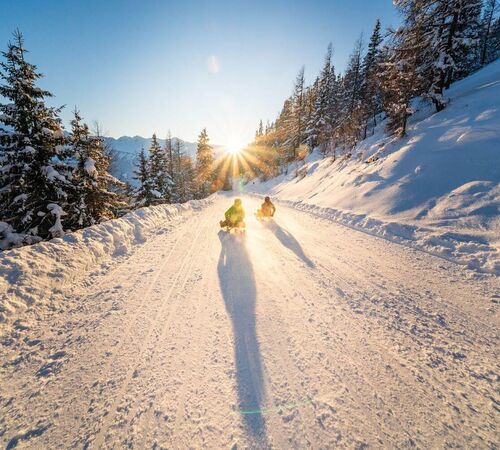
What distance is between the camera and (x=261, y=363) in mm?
2758

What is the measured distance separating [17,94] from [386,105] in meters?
20.1

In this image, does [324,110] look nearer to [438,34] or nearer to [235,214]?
[438,34]

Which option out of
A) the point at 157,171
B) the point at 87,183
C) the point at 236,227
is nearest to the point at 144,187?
the point at 157,171

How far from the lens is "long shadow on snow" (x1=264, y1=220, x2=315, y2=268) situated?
19.9 feet

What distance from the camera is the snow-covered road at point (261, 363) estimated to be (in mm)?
2059

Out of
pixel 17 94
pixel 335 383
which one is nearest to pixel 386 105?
pixel 335 383

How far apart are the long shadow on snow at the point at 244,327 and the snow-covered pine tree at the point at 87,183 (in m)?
9.75

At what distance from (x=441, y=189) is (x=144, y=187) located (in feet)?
80.4

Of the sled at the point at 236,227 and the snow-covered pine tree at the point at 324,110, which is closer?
the sled at the point at 236,227

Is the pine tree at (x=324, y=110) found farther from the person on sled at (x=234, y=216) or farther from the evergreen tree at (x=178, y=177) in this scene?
the person on sled at (x=234, y=216)

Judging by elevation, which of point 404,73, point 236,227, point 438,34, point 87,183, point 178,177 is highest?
point 438,34

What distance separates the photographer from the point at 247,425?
6.86ft

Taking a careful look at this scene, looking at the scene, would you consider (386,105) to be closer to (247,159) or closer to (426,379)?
(426,379)


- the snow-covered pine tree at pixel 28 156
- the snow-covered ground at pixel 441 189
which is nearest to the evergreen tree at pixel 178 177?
the snow-covered pine tree at pixel 28 156
